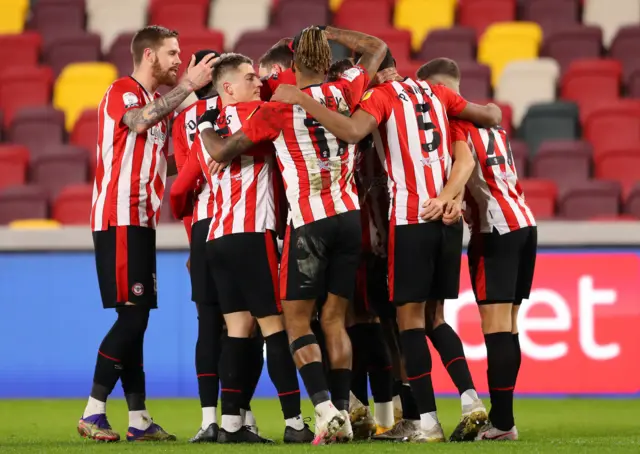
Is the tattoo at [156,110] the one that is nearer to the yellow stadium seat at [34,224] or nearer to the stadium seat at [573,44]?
the yellow stadium seat at [34,224]

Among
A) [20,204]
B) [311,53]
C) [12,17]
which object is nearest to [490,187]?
[311,53]

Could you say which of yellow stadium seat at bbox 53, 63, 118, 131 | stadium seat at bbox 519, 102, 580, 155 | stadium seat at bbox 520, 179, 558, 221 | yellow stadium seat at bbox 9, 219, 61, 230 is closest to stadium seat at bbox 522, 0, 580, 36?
stadium seat at bbox 519, 102, 580, 155

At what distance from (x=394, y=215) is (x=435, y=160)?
1.09 ft

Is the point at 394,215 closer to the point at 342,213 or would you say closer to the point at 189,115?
the point at 342,213

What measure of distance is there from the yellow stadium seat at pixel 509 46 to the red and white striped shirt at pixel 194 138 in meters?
6.04

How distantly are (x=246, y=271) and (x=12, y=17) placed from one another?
826 cm

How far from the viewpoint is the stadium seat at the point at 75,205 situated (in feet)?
30.3

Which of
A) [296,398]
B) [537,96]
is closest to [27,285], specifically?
[296,398]

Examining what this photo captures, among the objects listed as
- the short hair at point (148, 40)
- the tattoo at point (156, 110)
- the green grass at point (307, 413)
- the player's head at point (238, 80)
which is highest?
the short hair at point (148, 40)

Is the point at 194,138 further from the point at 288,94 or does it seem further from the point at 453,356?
the point at 453,356

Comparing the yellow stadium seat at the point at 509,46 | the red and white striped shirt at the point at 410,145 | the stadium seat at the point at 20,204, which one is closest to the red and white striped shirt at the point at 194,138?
the red and white striped shirt at the point at 410,145

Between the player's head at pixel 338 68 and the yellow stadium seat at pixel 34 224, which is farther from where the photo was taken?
the yellow stadium seat at pixel 34 224

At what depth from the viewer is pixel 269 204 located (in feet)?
17.4

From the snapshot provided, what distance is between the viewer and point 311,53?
16.6 ft
